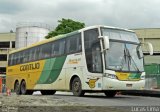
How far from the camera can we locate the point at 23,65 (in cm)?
2748

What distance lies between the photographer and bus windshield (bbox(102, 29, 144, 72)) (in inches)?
723

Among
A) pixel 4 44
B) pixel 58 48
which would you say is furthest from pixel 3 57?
pixel 58 48

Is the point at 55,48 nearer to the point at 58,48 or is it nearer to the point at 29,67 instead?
the point at 58,48

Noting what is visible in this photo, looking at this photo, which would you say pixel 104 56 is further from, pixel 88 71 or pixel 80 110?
pixel 80 110

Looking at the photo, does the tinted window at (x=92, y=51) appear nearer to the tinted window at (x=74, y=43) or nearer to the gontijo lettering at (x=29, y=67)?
the tinted window at (x=74, y=43)

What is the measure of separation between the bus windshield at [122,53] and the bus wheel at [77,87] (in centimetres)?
231

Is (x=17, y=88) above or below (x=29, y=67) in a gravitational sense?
below

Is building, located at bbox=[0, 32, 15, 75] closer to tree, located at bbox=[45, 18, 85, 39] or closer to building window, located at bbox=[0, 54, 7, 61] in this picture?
building window, located at bbox=[0, 54, 7, 61]

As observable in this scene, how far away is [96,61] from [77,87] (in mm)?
2188

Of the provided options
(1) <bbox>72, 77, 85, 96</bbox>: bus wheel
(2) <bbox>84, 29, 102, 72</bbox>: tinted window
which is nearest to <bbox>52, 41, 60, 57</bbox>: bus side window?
(1) <bbox>72, 77, 85, 96</bbox>: bus wheel

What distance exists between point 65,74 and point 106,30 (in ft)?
12.8

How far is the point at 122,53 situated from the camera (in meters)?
18.8

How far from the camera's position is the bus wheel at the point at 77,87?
19703 mm

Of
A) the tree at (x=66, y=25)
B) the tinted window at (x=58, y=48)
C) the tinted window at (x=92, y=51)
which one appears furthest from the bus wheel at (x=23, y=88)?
the tree at (x=66, y=25)
